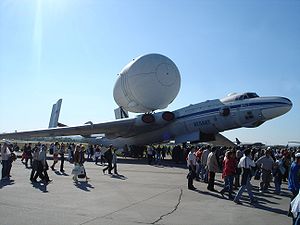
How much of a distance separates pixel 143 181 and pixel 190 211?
17.8 ft

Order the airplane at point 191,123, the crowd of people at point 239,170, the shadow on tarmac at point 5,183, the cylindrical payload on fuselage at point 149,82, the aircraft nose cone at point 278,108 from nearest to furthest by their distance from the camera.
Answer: the crowd of people at point 239,170 < the shadow on tarmac at point 5,183 < the aircraft nose cone at point 278,108 < the airplane at point 191,123 < the cylindrical payload on fuselage at point 149,82

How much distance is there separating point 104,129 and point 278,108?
44.8 feet

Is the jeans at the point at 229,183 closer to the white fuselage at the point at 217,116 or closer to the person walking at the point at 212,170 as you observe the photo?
the person walking at the point at 212,170

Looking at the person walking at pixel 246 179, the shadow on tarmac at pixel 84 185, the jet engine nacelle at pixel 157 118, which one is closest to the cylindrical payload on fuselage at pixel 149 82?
the jet engine nacelle at pixel 157 118

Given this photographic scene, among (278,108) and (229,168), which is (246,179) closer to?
(229,168)

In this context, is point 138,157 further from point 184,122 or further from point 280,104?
point 280,104

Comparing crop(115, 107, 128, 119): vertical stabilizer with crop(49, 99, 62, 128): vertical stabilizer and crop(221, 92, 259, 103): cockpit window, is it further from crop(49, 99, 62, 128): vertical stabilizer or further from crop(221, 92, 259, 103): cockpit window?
crop(221, 92, 259, 103): cockpit window

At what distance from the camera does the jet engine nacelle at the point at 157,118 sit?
80.0ft

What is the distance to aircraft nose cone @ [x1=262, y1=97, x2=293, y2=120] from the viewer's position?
1947cm

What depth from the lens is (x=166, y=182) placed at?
12.9m

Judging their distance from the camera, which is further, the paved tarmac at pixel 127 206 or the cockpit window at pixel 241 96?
the cockpit window at pixel 241 96

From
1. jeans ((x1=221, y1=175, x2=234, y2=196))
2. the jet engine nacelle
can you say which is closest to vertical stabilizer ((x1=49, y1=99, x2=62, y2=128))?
the jet engine nacelle

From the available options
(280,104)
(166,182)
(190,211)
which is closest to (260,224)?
(190,211)

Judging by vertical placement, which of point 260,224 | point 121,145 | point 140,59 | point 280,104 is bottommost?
point 260,224
